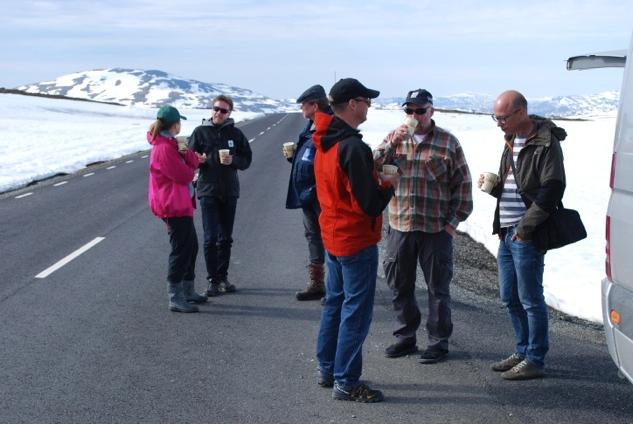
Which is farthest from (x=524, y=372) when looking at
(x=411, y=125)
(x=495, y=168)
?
(x=495, y=168)

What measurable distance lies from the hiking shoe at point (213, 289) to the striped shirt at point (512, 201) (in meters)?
3.35

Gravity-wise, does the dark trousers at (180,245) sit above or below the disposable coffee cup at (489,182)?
below

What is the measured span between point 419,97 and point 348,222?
1.24 meters

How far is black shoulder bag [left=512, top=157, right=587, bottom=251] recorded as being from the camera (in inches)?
179

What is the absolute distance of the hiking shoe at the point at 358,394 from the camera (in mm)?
4465

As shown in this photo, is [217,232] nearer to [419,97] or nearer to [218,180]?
[218,180]

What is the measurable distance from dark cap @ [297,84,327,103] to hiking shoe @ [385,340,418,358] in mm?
2237

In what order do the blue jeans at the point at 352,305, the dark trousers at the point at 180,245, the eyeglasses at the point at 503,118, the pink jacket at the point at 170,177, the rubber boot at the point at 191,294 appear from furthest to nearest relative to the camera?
the rubber boot at the point at 191,294 → the dark trousers at the point at 180,245 → the pink jacket at the point at 170,177 → the eyeglasses at the point at 503,118 → the blue jeans at the point at 352,305

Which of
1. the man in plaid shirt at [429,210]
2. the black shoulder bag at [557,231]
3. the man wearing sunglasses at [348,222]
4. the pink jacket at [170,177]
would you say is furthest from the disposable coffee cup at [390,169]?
the pink jacket at [170,177]

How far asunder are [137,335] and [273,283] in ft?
6.87

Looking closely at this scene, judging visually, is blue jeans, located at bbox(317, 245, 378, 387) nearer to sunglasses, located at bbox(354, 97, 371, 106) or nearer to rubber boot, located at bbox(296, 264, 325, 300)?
sunglasses, located at bbox(354, 97, 371, 106)

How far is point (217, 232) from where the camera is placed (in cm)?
720

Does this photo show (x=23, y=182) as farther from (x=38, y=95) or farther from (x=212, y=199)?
(x=38, y=95)

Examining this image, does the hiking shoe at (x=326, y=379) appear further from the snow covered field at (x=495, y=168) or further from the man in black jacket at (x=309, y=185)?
the snow covered field at (x=495, y=168)
